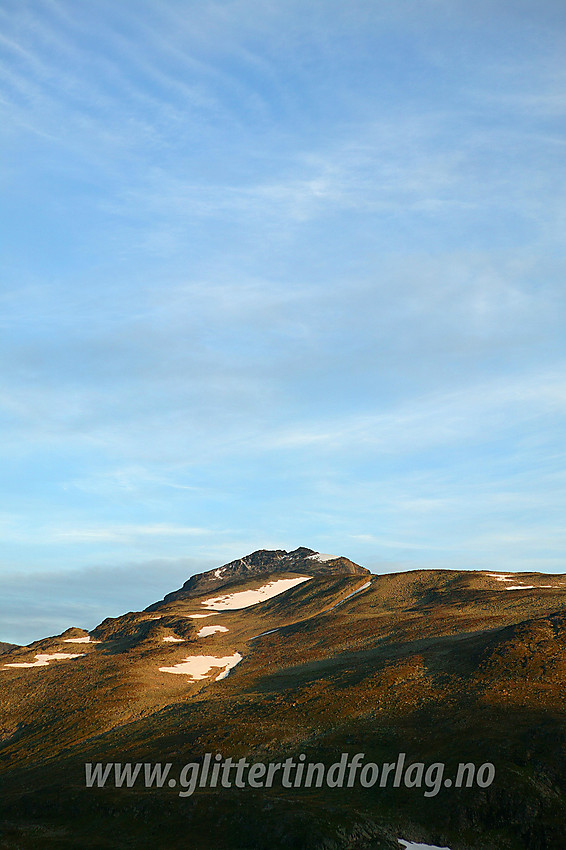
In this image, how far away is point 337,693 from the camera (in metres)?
80.4

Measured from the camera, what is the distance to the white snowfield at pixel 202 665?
123000mm

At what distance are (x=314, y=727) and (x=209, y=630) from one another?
11019cm

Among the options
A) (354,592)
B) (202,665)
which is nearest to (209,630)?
(202,665)

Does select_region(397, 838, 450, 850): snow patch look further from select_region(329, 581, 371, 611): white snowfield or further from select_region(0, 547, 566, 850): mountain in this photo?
select_region(329, 581, 371, 611): white snowfield

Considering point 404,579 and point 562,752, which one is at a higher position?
point 404,579

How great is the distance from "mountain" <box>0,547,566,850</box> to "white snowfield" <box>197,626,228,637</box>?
10.8 meters

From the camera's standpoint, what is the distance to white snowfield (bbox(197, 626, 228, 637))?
169 m

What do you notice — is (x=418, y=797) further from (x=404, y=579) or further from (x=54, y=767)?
(x=404, y=579)

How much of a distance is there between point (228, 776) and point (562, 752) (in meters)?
28.4

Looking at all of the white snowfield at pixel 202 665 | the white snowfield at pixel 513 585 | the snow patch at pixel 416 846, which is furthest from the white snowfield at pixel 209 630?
the snow patch at pixel 416 846

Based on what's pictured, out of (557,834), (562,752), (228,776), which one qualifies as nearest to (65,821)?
(228,776)

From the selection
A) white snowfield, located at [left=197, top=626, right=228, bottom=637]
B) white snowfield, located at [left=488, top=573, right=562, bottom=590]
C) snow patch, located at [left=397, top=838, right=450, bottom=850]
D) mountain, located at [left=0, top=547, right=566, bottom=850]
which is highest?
white snowfield, located at [left=488, top=573, right=562, bottom=590]

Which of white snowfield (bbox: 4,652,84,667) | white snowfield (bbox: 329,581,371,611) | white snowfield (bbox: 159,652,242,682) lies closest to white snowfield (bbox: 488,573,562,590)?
white snowfield (bbox: 329,581,371,611)

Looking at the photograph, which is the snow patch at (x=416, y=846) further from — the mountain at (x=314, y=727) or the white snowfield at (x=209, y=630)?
the white snowfield at (x=209, y=630)
